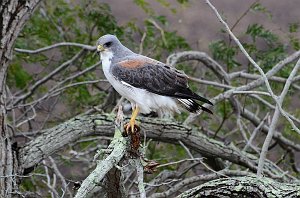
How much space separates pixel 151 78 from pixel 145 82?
4 cm

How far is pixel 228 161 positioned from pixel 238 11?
421 centimetres

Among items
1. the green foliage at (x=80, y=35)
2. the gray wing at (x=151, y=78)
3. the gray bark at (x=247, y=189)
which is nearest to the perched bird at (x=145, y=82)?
the gray wing at (x=151, y=78)

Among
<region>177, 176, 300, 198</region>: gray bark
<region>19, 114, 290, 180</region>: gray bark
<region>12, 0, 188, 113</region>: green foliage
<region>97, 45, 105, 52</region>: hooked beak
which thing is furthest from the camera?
<region>12, 0, 188, 113</region>: green foliage

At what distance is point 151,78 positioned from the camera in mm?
3238

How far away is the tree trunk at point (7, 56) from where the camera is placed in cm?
339

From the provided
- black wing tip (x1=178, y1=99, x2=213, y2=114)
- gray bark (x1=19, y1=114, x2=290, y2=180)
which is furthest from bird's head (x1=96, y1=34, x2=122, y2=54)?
gray bark (x1=19, y1=114, x2=290, y2=180)

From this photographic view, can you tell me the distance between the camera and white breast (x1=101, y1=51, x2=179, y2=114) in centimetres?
323

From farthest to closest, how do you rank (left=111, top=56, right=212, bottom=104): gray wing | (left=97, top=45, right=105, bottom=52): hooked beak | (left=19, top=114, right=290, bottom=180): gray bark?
1. (left=19, top=114, right=290, bottom=180): gray bark
2. (left=97, top=45, right=105, bottom=52): hooked beak
3. (left=111, top=56, right=212, bottom=104): gray wing

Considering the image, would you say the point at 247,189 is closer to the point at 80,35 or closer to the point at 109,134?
the point at 109,134

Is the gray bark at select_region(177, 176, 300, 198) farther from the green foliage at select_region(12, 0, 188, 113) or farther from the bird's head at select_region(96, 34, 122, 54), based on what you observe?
the green foliage at select_region(12, 0, 188, 113)

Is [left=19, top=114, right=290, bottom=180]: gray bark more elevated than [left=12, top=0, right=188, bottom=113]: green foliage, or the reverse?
[left=12, top=0, right=188, bottom=113]: green foliage

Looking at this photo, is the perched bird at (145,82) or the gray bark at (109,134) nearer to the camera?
the perched bird at (145,82)

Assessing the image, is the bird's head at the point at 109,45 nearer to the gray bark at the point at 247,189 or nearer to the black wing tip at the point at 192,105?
the black wing tip at the point at 192,105

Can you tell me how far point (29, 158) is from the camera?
3.54 m
